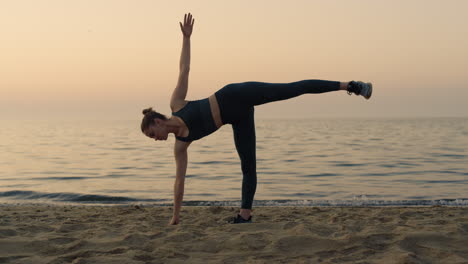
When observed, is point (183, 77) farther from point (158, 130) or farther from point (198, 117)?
point (158, 130)

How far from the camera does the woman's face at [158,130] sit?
15.8 feet

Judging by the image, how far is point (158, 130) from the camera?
482cm

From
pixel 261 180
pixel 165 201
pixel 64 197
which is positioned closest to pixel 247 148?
pixel 165 201

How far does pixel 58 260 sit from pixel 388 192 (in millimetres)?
8497

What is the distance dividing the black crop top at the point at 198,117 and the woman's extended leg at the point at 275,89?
0.38m

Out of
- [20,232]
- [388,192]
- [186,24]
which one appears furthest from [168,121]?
[388,192]

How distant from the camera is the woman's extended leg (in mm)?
4934

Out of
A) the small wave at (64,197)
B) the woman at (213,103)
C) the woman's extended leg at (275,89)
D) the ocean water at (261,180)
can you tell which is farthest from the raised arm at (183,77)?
the small wave at (64,197)

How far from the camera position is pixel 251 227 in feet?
16.9

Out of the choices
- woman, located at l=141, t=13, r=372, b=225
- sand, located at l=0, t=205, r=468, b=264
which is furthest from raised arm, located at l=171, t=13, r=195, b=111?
sand, located at l=0, t=205, r=468, b=264

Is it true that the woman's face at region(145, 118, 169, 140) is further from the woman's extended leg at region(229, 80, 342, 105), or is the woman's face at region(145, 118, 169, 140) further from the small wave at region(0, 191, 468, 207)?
the small wave at region(0, 191, 468, 207)

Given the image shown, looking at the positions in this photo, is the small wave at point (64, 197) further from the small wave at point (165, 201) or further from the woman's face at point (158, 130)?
the woman's face at point (158, 130)

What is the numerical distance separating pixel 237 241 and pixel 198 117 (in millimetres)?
1388

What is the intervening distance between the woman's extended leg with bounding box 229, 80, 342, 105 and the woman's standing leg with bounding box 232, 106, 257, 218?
24 centimetres
